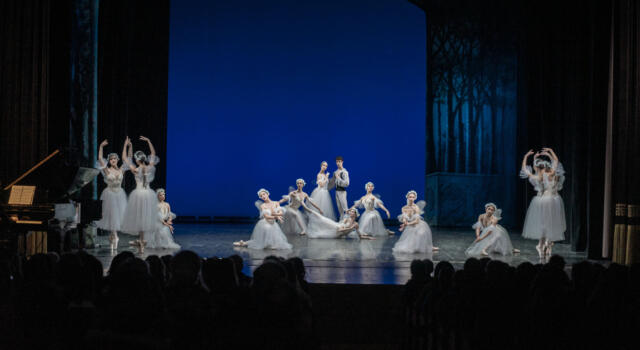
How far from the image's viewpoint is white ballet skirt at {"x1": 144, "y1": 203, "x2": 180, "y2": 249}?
24.3ft

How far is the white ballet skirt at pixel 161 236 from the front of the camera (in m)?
7.40

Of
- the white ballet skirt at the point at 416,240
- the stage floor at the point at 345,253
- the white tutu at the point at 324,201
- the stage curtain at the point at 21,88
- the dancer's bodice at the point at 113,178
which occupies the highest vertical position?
the stage curtain at the point at 21,88

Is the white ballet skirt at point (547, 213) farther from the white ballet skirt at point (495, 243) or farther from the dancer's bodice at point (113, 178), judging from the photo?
the dancer's bodice at point (113, 178)

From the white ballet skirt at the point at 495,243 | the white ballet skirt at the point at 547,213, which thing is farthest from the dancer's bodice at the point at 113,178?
the white ballet skirt at the point at 547,213

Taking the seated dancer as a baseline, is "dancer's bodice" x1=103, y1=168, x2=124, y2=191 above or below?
above

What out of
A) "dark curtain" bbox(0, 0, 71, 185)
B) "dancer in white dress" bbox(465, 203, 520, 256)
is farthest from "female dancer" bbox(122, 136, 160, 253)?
"dancer in white dress" bbox(465, 203, 520, 256)

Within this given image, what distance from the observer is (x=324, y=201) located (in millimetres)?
10602

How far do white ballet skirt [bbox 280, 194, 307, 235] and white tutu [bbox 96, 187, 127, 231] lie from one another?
138 inches

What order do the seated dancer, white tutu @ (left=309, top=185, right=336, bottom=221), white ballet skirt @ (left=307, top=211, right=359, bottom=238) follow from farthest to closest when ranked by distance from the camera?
white tutu @ (left=309, top=185, right=336, bottom=221) → white ballet skirt @ (left=307, top=211, right=359, bottom=238) → the seated dancer

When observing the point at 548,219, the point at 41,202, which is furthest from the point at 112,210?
the point at 548,219

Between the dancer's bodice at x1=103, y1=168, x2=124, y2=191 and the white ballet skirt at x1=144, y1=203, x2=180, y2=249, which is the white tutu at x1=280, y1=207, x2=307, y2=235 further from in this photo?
the dancer's bodice at x1=103, y1=168, x2=124, y2=191

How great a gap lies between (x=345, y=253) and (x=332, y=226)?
234 cm

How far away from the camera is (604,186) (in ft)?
23.1

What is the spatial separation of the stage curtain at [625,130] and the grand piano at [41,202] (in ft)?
21.8
